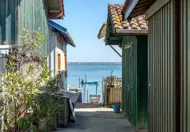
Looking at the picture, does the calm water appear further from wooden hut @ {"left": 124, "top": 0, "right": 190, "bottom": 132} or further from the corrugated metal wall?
wooden hut @ {"left": 124, "top": 0, "right": 190, "bottom": 132}

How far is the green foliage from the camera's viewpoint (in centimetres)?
581

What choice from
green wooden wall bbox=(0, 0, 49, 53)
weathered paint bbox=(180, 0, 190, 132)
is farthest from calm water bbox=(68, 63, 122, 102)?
weathered paint bbox=(180, 0, 190, 132)

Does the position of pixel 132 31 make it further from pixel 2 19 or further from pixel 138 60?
pixel 2 19

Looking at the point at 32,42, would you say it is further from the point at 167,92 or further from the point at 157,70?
the point at 167,92

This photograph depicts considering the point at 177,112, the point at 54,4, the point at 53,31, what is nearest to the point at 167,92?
the point at 177,112

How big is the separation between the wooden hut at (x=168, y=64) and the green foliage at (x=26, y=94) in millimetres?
1997

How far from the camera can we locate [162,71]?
5117mm

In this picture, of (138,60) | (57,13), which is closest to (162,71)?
(138,60)

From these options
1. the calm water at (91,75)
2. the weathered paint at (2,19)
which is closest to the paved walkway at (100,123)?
the weathered paint at (2,19)

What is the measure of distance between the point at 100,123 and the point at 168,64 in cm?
584

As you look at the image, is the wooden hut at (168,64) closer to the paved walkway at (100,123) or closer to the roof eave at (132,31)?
the roof eave at (132,31)

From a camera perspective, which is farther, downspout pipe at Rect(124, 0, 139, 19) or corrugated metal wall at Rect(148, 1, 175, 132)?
downspout pipe at Rect(124, 0, 139, 19)

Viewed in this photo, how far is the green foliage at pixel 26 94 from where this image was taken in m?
5.81

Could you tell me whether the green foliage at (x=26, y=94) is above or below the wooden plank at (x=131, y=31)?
below
